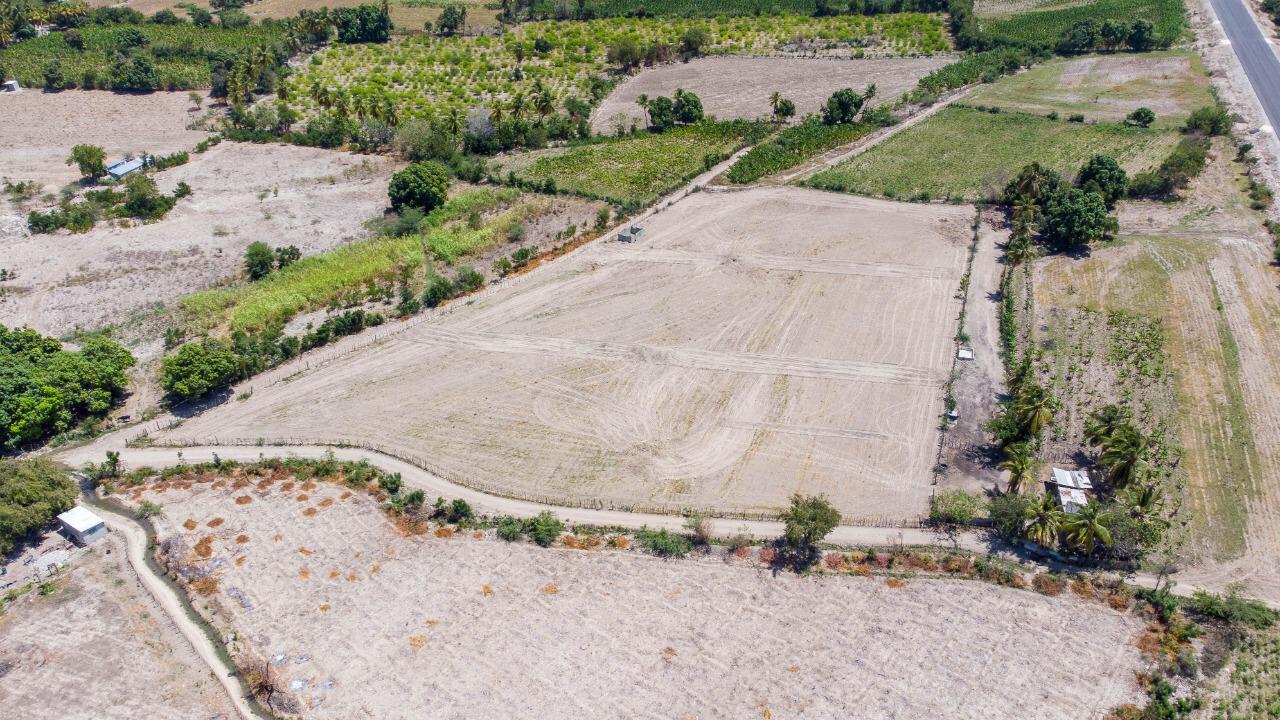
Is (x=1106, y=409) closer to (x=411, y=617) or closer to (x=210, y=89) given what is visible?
(x=411, y=617)

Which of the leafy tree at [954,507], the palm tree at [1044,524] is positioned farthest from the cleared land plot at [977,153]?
the palm tree at [1044,524]

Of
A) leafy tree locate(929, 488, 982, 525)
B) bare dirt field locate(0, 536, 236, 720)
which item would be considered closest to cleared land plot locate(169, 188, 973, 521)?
leafy tree locate(929, 488, 982, 525)

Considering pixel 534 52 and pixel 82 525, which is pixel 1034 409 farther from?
pixel 534 52

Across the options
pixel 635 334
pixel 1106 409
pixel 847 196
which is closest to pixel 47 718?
pixel 635 334

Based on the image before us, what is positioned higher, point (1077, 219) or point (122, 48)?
point (122, 48)

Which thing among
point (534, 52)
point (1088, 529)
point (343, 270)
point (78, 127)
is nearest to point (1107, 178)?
point (1088, 529)

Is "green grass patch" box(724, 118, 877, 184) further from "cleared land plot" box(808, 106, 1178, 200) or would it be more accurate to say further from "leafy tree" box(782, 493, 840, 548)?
"leafy tree" box(782, 493, 840, 548)
